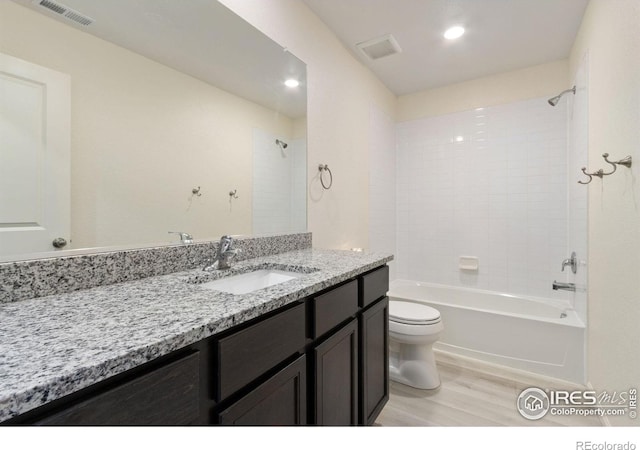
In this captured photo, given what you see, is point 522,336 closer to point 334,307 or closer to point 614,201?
point 614,201

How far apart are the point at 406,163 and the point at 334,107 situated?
4.75 feet

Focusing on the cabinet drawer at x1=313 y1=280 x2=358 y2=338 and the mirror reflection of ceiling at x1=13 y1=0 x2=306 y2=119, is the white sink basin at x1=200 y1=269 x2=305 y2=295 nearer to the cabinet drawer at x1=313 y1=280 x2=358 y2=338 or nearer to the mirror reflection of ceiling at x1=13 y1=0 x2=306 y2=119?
the cabinet drawer at x1=313 y1=280 x2=358 y2=338

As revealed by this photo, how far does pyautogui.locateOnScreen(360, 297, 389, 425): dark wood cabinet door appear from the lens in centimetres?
137

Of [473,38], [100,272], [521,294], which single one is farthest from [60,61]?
[521,294]

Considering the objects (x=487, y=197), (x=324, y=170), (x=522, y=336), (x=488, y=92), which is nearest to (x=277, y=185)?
(x=324, y=170)

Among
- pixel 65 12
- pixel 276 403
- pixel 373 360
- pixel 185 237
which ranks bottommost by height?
pixel 373 360

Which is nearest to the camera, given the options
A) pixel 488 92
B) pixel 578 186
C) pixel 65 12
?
pixel 65 12

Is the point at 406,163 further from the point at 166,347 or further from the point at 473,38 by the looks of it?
the point at 166,347

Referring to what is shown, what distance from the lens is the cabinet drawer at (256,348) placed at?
0.71m

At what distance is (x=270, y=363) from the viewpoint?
85cm

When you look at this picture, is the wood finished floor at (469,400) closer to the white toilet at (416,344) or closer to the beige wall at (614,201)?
the white toilet at (416,344)

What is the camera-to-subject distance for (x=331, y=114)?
7.36ft

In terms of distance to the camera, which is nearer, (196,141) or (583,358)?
(196,141)

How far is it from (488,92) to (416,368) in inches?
104
